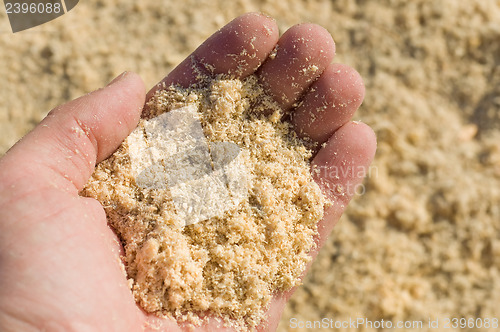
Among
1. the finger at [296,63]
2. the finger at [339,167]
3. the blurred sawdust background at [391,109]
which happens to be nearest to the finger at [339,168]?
the finger at [339,167]

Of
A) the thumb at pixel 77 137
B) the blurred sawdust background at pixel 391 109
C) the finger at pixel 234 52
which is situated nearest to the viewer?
the thumb at pixel 77 137

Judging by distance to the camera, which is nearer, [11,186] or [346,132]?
[11,186]

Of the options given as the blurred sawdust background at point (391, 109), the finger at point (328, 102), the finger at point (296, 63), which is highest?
the finger at point (296, 63)

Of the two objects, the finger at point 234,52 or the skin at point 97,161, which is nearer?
the skin at point 97,161

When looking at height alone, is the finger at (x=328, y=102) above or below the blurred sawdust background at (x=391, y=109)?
above

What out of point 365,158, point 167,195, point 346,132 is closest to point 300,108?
point 346,132

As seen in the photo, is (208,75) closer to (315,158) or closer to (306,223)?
(315,158)

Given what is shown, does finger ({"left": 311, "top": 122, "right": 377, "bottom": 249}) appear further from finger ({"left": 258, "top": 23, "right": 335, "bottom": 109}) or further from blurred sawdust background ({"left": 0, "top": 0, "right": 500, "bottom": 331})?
blurred sawdust background ({"left": 0, "top": 0, "right": 500, "bottom": 331})

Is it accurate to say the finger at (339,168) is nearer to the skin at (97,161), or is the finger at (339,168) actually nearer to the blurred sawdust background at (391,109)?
the skin at (97,161)
